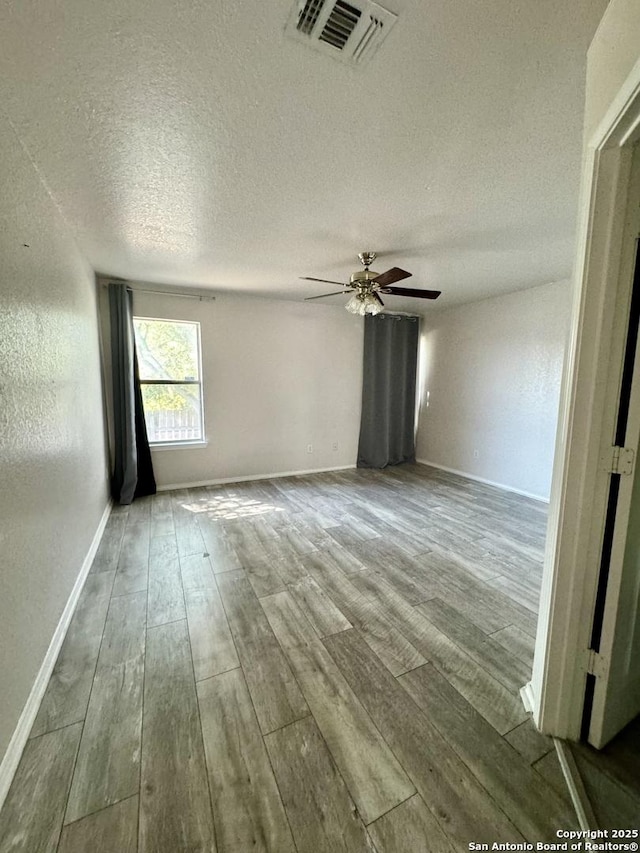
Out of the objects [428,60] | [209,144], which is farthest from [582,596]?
[209,144]

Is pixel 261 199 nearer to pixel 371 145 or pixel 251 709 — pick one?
pixel 371 145

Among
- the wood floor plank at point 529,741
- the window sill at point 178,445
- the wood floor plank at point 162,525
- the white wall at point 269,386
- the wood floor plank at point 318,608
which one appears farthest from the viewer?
the white wall at point 269,386

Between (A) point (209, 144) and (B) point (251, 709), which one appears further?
(A) point (209, 144)

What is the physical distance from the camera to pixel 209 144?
1492mm

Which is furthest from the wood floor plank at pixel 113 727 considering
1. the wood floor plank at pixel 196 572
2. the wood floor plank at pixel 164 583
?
the wood floor plank at pixel 196 572

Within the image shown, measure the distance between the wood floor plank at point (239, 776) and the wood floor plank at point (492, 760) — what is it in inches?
26.1

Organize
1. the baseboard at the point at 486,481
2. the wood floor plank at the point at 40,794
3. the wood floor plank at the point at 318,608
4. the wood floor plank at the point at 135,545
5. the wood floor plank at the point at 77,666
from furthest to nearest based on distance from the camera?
the baseboard at the point at 486,481, the wood floor plank at the point at 135,545, the wood floor plank at the point at 318,608, the wood floor plank at the point at 77,666, the wood floor plank at the point at 40,794

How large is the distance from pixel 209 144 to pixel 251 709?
2486 mm

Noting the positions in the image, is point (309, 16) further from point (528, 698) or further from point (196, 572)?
point (196, 572)

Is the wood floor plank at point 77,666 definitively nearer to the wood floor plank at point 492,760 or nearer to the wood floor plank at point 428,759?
the wood floor plank at point 428,759

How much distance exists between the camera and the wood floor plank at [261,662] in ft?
4.40

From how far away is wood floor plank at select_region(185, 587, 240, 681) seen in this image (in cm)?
156

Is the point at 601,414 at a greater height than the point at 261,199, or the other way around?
the point at 261,199

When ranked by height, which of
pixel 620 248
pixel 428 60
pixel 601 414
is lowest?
pixel 601 414
